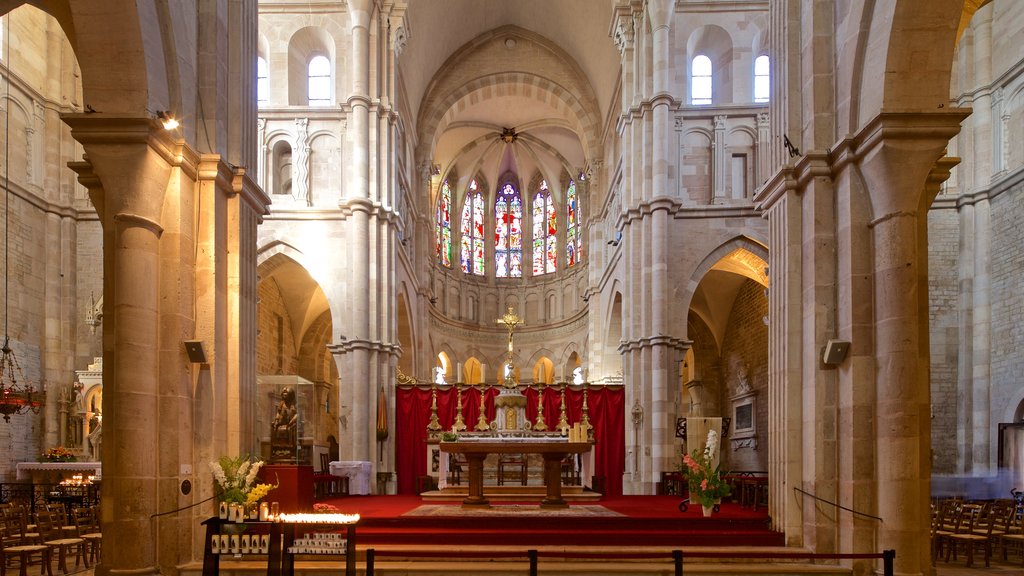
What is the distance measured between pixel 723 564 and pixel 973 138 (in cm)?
1387

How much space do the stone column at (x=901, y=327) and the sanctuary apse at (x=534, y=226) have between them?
0.11 ft

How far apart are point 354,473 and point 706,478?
37.2 ft

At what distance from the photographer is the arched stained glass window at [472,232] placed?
43.5 meters

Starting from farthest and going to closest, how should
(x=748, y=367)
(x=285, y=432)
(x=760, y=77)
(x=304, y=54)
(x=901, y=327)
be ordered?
1. (x=748, y=367)
2. (x=304, y=54)
3. (x=760, y=77)
4. (x=285, y=432)
5. (x=901, y=327)

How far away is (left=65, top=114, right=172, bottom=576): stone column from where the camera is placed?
9.49 m

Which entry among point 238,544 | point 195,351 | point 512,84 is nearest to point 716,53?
point 512,84

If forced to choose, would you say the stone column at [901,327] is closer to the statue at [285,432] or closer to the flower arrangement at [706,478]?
the flower arrangement at [706,478]

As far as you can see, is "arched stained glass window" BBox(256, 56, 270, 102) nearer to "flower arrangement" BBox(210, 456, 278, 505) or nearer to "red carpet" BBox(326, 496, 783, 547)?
"red carpet" BBox(326, 496, 783, 547)

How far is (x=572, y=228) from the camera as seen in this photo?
4197cm

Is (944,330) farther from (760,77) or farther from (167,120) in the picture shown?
(167,120)

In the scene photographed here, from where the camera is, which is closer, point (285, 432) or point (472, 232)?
point (285, 432)

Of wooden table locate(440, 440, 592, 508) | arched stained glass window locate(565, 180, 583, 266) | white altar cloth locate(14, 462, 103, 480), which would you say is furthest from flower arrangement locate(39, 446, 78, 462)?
arched stained glass window locate(565, 180, 583, 266)

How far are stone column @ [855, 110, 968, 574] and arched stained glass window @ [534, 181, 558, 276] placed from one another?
33.4m

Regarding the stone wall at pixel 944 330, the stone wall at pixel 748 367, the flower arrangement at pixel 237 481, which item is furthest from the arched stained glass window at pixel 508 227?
the flower arrangement at pixel 237 481
